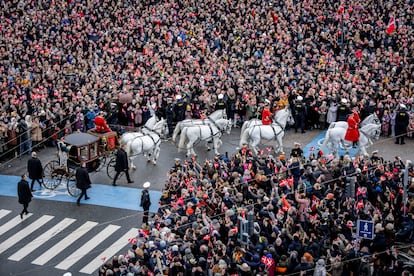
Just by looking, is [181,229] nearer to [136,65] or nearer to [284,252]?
[284,252]

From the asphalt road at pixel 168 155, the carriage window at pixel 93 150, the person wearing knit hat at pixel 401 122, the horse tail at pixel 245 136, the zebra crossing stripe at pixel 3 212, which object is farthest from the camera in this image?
the person wearing knit hat at pixel 401 122

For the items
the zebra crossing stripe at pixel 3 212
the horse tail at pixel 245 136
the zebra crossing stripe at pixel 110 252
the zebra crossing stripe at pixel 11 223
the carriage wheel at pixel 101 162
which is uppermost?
the horse tail at pixel 245 136

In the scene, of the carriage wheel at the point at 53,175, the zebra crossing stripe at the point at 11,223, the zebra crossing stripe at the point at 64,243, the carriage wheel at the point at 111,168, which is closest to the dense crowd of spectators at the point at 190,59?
the carriage wheel at the point at 53,175

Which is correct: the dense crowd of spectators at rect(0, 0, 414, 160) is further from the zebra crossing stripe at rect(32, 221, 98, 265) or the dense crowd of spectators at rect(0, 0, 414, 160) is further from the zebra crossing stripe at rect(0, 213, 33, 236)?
the zebra crossing stripe at rect(32, 221, 98, 265)

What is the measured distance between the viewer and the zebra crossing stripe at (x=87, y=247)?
952 inches

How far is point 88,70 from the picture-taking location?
4150cm

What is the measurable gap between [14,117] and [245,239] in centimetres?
1667

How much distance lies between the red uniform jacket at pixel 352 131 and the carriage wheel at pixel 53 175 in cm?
1173

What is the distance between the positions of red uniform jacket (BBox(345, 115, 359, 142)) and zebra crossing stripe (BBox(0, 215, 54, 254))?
1249cm

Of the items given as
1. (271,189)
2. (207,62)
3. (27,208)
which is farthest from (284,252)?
(207,62)

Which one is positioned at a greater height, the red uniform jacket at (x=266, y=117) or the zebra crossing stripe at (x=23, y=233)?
the red uniform jacket at (x=266, y=117)

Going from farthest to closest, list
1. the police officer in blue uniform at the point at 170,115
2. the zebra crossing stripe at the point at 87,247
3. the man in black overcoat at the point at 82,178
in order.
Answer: the police officer in blue uniform at the point at 170,115, the man in black overcoat at the point at 82,178, the zebra crossing stripe at the point at 87,247

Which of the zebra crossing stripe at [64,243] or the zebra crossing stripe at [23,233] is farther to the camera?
the zebra crossing stripe at [23,233]

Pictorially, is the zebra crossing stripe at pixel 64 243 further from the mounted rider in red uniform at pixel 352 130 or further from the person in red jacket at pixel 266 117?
the mounted rider in red uniform at pixel 352 130
